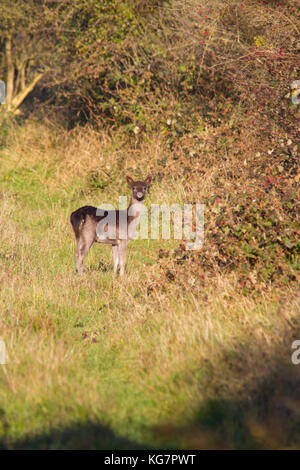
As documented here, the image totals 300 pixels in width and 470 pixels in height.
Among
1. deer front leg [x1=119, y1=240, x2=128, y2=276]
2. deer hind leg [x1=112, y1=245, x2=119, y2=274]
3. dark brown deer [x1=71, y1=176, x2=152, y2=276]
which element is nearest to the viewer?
deer front leg [x1=119, y1=240, x2=128, y2=276]

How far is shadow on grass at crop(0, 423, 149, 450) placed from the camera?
4.71 m

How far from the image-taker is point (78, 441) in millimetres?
4727

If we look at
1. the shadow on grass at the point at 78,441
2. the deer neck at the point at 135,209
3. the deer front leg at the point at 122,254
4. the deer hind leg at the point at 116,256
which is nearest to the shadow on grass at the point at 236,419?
the shadow on grass at the point at 78,441

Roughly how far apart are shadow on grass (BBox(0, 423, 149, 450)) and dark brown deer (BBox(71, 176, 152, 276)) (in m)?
5.24

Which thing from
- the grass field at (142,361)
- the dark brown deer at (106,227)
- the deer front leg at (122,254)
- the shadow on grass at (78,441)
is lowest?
the shadow on grass at (78,441)

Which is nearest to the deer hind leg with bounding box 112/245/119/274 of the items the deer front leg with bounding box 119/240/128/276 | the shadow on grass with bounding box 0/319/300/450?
the deer front leg with bounding box 119/240/128/276

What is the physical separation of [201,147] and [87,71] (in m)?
4.72

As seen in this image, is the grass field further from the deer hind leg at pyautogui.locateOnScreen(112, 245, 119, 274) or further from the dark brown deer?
the dark brown deer

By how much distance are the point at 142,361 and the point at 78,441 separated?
4.69 ft

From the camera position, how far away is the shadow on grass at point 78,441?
4.71 meters

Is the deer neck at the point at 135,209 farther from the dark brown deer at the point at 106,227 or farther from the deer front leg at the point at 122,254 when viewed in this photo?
the deer front leg at the point at 122,254

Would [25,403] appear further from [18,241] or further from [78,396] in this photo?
[18,241]
